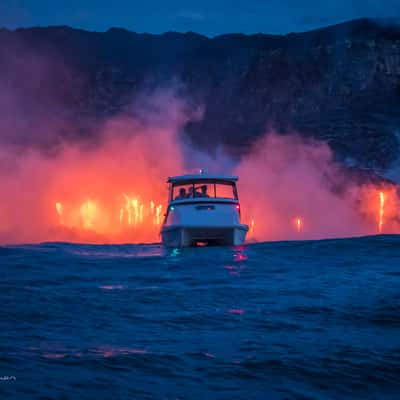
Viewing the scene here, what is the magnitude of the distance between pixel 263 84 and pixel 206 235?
297 feet

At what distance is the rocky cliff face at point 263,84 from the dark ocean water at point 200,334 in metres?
69.5

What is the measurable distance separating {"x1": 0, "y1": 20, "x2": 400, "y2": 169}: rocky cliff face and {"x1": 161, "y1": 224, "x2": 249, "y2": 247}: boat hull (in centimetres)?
5647

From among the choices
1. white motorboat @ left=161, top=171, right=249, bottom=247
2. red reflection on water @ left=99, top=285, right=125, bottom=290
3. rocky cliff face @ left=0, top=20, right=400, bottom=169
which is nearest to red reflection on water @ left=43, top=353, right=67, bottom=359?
red reflection on water @ left=99, top=285, right=125, bottom=290

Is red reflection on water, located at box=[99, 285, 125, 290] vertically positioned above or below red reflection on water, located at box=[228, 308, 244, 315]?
above

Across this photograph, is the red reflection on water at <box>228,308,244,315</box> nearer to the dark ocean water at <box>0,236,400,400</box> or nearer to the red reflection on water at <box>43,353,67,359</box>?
the dark ocean water at <box>0,236,400,400</box>

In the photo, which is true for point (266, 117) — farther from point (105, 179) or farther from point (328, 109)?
point (105, 179)

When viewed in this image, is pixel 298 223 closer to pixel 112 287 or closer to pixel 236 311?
pixel 112 287

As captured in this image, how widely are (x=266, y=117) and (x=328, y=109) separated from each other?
10.2m

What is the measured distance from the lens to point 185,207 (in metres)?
26.9

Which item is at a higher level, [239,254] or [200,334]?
[239,254]

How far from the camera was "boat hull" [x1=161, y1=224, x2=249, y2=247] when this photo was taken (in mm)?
26391

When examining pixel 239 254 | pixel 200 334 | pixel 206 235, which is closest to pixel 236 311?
pixel 200 334

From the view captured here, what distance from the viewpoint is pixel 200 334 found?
333 inches

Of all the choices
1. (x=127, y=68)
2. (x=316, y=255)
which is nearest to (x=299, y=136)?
(x=127, y=68)
